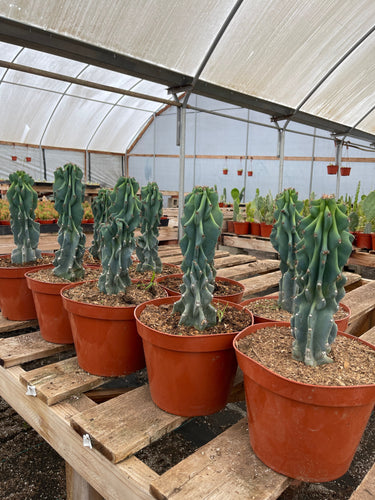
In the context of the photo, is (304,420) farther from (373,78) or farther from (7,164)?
(7,164)

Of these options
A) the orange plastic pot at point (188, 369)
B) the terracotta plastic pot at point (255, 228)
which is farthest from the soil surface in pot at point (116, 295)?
the terracotta plastic pot at point (255, 228)

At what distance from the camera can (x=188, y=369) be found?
118 centimetres

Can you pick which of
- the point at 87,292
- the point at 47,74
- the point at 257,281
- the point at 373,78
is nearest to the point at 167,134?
the point at 373,78

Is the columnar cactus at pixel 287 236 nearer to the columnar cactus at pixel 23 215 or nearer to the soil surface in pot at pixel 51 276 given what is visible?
the soil surface in pot at pixel 51 276

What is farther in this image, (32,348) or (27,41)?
(27,41)

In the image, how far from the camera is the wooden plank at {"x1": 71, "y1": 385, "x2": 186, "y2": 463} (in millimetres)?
1046

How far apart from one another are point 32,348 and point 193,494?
99cm

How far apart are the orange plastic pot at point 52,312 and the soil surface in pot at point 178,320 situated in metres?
0.46

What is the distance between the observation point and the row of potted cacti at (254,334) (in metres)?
→ 0.95

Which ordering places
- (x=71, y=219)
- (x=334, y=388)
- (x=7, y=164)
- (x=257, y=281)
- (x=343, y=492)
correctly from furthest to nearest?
(x=7, y=164) → (x=257, y=281) → (x=71, y=219) → (x=343, y=492) → (x=334, y=388)

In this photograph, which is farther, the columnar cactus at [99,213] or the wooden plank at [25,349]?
the columnar cactus at [99,213]

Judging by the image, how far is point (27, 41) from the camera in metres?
2.79

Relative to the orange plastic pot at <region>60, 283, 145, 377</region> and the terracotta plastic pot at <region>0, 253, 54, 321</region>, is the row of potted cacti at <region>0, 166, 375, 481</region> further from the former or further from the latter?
the terracotta plastic pot at <region>0, 253, 54, 321</region>

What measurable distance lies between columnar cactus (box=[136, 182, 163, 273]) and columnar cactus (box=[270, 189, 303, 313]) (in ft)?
2.28
